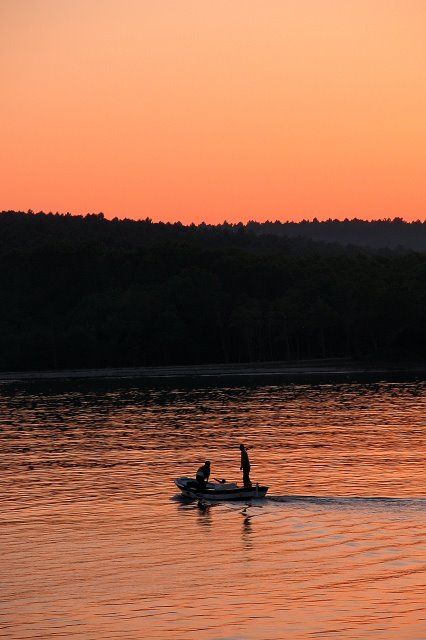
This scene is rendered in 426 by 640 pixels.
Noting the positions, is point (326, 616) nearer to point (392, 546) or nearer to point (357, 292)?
point (392, 546)

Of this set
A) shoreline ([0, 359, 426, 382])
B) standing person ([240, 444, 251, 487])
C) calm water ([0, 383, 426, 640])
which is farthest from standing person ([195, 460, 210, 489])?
shoreline ([0, 359, 426, 382])

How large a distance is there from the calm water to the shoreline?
7680 centimetres

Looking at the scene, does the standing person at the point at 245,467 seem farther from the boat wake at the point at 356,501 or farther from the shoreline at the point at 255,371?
the shoreline at the point at 255,371

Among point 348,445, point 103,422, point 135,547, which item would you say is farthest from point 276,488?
point 103,422

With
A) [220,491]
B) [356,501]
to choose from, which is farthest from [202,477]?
[356,501]

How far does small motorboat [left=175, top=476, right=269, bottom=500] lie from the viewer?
54.9 m

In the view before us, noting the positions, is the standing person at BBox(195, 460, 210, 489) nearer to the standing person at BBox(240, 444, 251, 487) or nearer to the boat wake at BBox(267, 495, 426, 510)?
the standing person at BBox(240, 444, 251, 487)

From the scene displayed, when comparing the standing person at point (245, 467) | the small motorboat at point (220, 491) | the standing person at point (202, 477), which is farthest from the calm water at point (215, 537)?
the standing person at point (245, 467)

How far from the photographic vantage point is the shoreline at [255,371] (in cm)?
17188

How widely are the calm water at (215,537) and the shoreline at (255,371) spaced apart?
76.8 metres

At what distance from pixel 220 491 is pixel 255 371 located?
122 m

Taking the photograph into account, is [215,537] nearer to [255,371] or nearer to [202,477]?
[202,477]

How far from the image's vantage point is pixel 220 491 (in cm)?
5584

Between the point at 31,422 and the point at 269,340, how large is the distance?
94489mm
